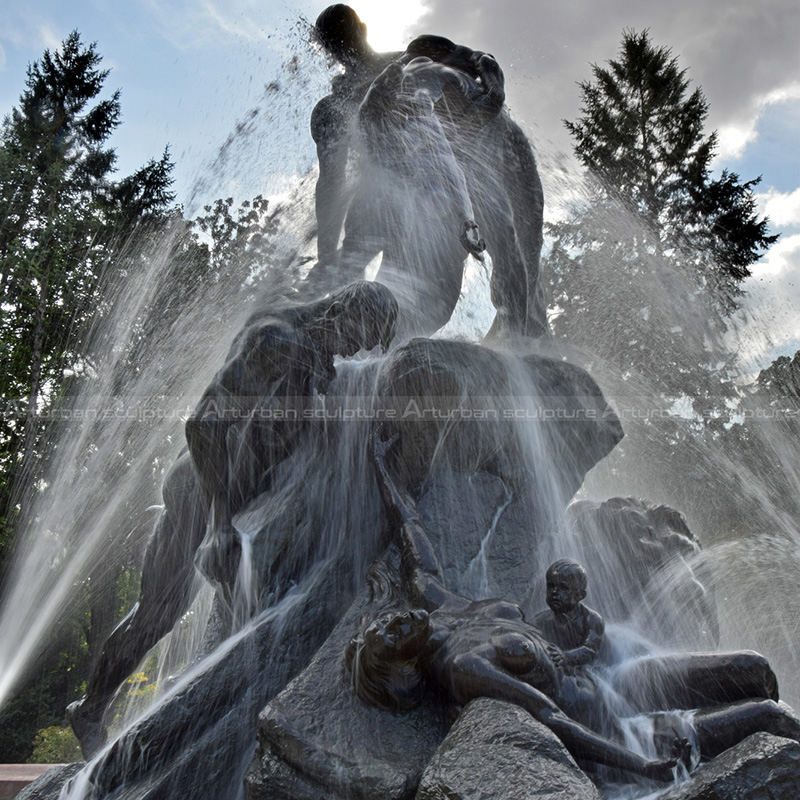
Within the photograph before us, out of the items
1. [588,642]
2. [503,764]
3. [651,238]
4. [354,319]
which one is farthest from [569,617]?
[651,238]

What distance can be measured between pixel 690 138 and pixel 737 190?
1622mm

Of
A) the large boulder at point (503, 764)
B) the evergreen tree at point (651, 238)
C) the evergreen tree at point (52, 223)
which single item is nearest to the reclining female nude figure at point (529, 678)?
the large boulder at point (503, 764)

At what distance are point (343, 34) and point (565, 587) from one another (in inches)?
166

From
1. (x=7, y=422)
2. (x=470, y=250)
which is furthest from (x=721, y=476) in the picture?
(x=7, y=422)

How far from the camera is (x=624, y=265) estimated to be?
451 inches

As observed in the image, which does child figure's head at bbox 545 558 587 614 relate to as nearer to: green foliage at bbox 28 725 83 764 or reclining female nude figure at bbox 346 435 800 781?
reclining female nude figure at bbox 346 435 800 781

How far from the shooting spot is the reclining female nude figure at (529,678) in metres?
1.92

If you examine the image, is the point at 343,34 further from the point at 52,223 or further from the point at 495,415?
the point at 52,223

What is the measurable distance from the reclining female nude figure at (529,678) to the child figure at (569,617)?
5.8 inches

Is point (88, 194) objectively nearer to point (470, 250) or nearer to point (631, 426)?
point (631, 426)

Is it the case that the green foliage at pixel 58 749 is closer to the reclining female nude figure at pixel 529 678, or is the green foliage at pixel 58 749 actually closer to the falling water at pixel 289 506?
the falling water at pixel 289 506

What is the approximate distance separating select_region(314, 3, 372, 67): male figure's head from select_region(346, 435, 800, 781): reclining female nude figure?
4106 mm

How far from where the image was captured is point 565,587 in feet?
8.11

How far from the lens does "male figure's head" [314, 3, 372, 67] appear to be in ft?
16.0
